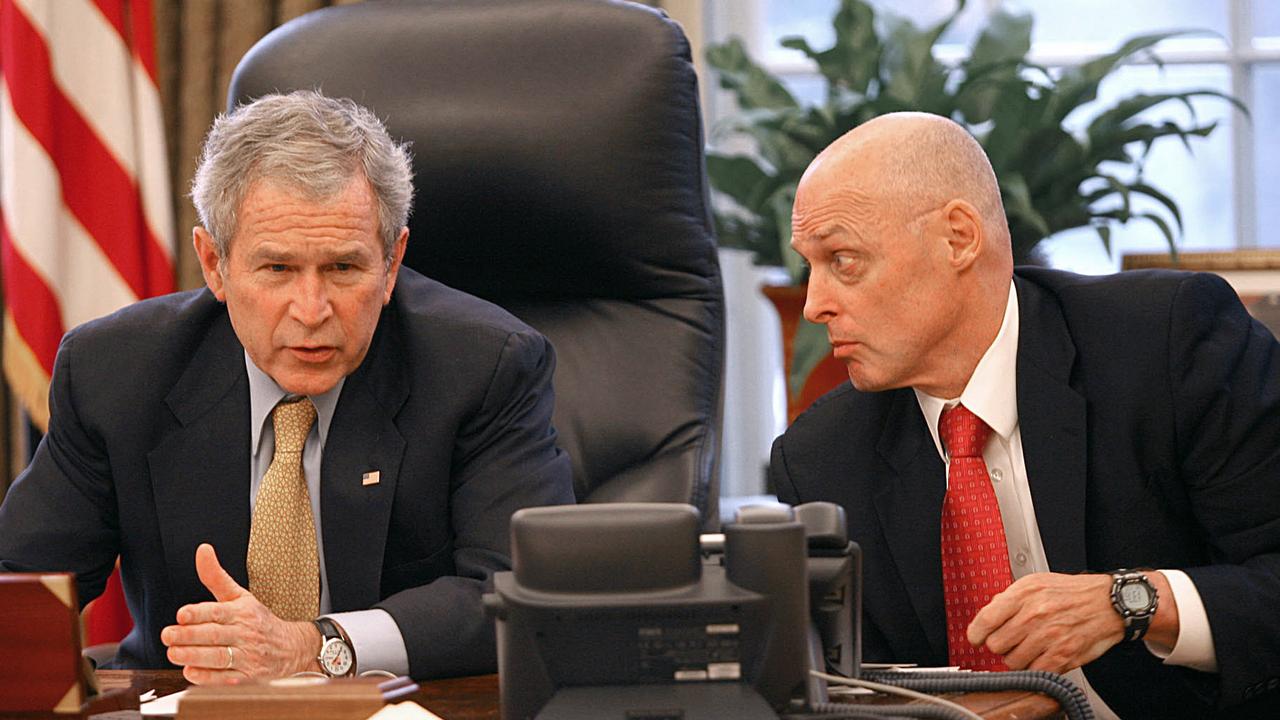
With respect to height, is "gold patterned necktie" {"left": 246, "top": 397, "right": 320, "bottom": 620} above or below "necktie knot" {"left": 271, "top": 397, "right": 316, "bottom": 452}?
below

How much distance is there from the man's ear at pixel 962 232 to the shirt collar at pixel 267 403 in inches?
29.8

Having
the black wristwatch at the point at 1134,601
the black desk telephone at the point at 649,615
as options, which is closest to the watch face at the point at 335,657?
the black desk telephone at the point at 649,615

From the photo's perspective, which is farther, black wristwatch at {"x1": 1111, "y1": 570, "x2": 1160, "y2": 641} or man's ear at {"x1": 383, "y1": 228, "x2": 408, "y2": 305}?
man's ear at {"x1": 383, "y1": 228, "x2": 408, "y2": 305}

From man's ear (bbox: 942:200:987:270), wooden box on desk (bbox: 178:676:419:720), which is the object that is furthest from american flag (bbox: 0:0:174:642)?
wooden box on desk (bbox: 178:676:419:720)

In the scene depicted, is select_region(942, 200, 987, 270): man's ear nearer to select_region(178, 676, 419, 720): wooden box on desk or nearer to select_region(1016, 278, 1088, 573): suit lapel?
select_region(1016, 278, 1088, 573): suit lapel

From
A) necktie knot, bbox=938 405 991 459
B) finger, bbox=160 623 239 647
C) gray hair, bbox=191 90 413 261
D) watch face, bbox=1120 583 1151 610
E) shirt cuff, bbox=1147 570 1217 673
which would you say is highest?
gray hair, bbox=191 90 413 261

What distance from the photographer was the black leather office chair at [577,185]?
1.86 m

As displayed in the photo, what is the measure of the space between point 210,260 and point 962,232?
3.03 ft

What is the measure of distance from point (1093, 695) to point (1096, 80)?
1.35 metres

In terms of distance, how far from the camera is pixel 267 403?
172cm

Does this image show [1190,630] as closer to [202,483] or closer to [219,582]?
[219,582]

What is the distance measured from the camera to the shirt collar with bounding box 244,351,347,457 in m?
1.71

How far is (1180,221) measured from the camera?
8.74ft

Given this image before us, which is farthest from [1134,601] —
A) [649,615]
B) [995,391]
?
[649,615]
